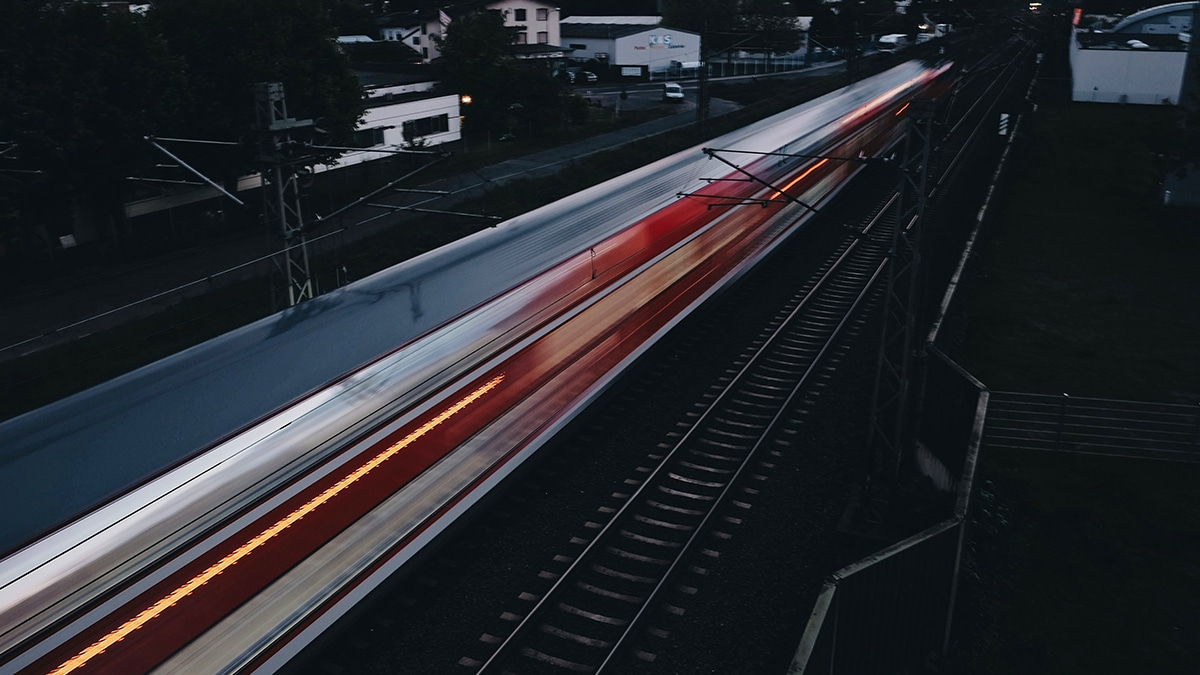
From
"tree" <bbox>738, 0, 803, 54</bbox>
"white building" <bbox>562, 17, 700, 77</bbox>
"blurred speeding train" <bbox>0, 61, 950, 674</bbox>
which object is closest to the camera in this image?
"blurred speeding train" <bbox>0, 61, 950, 674</bbox>

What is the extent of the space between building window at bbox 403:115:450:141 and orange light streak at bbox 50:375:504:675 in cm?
3071

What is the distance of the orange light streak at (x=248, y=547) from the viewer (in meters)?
9.58

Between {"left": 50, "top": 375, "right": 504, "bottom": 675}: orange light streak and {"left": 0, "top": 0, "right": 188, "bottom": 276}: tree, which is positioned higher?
{"left": 0, "top": 0, "right": 188, "bottom": 276}: tree

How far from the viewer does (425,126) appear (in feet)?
149

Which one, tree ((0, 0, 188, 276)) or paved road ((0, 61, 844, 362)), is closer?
paved road ((0, 61, 844, 362))

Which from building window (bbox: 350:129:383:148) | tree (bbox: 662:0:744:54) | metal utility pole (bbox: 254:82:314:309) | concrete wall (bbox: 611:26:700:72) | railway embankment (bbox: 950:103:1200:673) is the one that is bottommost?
railway embankment (bbox: 950:103:1200:673)

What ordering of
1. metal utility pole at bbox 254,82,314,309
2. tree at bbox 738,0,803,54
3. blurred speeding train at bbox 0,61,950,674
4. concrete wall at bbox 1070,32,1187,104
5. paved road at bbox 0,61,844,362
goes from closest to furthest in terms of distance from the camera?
blurred speeding train at bbox 0,61,950,674 → metal utility pole at bbox 254,82,314,309 → paved road at bbox 0,61,844,362 → concrete wall at bbox 1070,32,1187,104 → tree at bbox 738,0,803,54

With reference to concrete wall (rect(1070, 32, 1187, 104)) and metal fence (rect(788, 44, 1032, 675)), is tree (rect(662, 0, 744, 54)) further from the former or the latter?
metal fence (rect(788, 44, 1032, 675))

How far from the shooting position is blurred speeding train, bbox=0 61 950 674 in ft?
33.2

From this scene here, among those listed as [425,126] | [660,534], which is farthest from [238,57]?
[660,534]

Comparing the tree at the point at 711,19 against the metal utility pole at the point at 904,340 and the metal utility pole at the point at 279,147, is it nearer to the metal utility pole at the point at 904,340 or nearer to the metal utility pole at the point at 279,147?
the metal utility pole at the point at 279,147

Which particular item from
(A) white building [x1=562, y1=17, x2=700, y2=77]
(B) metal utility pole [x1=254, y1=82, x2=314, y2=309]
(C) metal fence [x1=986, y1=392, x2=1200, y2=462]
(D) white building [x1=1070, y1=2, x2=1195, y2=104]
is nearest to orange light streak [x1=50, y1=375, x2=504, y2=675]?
(B) metal utility pole [x1=254, y1=82, x2=314, y2=309]

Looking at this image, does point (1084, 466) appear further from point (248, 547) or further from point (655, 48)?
point (655, 48)

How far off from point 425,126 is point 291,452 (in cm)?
3524
